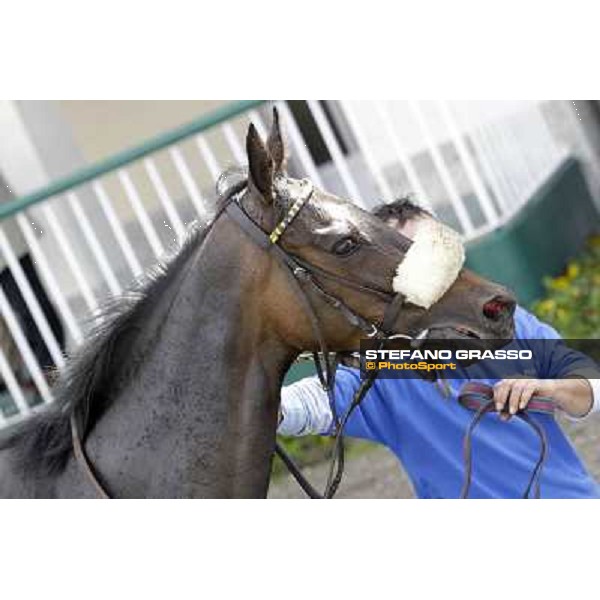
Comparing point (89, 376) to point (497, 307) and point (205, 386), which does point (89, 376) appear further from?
point (497, 307)

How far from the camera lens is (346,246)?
2.20 m

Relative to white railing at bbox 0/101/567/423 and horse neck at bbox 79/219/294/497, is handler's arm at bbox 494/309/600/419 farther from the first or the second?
white railing at bbox 0/101/567/423

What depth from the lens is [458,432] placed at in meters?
2.46

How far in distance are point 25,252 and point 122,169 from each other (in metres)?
0.57

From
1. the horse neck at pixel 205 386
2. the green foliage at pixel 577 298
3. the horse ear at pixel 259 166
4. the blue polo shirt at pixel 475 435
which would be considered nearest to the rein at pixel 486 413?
the blue polo shirt at pixel 475 435

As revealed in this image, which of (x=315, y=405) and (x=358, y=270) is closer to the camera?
(x=358, y=270)

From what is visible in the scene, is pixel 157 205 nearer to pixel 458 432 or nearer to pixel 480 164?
pixel 480 164

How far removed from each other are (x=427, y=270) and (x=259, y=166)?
37 centimetres

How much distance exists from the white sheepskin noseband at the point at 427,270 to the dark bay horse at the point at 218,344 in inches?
1.0

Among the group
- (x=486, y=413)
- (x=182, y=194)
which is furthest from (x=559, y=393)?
(x=182, y=194)

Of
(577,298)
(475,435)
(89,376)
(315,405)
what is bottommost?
(577,298)

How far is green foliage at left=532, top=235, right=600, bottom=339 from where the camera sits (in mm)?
4312

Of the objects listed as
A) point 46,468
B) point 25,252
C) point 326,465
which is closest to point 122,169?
point 25,252

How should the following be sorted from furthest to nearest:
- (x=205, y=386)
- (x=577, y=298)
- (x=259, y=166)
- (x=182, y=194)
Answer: (x=577, y=298), (x=182, y=194), (x=205, y=386), (x=259, y=166)
